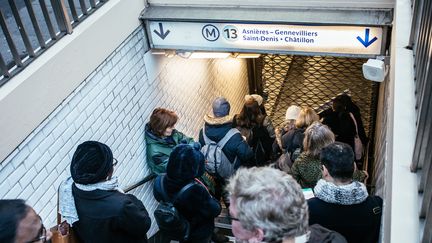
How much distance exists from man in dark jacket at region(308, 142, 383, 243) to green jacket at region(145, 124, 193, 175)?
2234 mm

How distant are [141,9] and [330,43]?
2.02m

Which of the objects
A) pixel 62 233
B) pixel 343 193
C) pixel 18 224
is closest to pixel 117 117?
pixel 62 233

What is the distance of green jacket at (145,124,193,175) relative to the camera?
5.08 meters

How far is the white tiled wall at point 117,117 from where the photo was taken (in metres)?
3.62

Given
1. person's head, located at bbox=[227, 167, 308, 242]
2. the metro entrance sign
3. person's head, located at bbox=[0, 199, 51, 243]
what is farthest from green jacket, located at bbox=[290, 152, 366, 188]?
person's head, located at bbox=[0, 199, 51, 243]

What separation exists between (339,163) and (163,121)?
229 cm

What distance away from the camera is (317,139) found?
392 centimetres

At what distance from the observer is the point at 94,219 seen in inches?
136

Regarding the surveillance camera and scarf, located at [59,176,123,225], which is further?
the surveillance camera

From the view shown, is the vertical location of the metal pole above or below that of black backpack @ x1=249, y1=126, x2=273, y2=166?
above

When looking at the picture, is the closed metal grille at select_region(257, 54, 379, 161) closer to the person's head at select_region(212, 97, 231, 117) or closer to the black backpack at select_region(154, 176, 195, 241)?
the person's head at select_region(212, 97, 231, 117)

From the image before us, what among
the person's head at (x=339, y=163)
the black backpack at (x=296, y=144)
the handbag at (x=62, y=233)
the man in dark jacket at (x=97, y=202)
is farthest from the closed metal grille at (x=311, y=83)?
the handbag at (x=62, y=233)

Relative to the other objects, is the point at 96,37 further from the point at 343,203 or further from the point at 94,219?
the point at 343,203

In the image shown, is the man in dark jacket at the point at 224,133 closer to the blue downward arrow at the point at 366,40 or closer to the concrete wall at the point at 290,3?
the concrete wall at the point at 290,3
